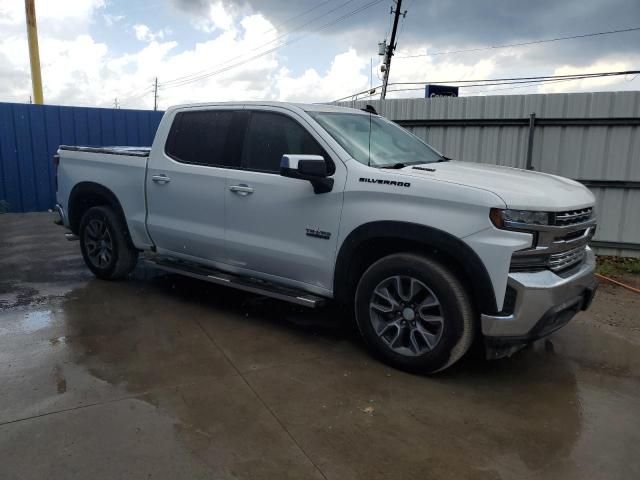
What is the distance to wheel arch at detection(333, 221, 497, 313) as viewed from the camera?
11.3ft

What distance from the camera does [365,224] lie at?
12.8 feet

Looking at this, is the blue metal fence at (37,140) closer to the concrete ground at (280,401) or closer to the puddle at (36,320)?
the concrete ground at (280,401)

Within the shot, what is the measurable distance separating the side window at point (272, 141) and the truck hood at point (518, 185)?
0.87m

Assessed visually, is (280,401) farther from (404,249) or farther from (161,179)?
(161,179)

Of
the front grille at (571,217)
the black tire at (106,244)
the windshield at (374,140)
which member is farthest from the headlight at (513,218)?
the black tire at (106,244)

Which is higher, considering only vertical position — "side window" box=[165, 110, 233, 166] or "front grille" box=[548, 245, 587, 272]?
"side window" box=[165, 110, 233, 166]

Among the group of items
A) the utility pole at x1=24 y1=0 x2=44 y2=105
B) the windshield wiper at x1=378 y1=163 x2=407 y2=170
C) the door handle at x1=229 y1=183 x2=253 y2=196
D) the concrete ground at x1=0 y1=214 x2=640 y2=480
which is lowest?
the concrete ground at x1=0 y1=214 x2=640 y2=480

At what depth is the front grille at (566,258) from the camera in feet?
11.7

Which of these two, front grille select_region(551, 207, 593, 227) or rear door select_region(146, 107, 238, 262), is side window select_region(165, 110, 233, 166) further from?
front grille select_region(551, 207, 593, 227)

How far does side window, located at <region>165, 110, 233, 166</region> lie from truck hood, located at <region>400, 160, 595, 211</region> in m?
1.82

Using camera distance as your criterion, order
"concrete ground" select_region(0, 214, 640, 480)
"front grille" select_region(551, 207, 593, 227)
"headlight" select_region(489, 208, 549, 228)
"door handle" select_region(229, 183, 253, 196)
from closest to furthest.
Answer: "concrete ground" select_region(0, 214, 640, 480), "headlight" select_region(489, 208, 549, 228), "front grille" select_region(551, 207, 593, 227), "door handle" select_region(229, 183, 253, 196)

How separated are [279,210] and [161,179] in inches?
59.4

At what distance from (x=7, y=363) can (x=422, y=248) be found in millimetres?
3116

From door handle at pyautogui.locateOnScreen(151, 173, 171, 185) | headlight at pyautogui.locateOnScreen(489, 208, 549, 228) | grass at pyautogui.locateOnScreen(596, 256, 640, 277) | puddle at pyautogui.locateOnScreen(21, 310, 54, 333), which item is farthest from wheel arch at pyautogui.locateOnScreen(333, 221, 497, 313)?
grass at pyautogui.locateOnScreen(596, 256, 640, 277)
